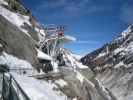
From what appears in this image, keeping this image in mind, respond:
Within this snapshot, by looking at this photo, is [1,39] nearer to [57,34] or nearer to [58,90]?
[58,90]

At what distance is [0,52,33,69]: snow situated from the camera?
26.0 meters

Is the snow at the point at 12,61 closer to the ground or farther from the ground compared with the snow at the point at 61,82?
farther from the ground

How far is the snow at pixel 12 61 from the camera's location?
2605 centimetres

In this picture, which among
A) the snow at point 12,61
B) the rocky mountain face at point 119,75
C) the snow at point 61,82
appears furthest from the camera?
the rocky mountain face at point 119,75

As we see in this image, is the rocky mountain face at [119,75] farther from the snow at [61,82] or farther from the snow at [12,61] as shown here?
the snow at [12,61]

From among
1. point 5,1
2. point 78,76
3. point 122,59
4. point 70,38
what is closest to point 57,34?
point 70,38

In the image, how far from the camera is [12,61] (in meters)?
27.6

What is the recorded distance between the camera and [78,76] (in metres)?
38.4

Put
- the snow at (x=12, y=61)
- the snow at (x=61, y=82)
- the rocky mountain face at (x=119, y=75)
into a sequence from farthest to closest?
the rocky mountain face at (x=119, y=75)
the snow at (x=61, y=82)
the snow at (x=12, y=61)

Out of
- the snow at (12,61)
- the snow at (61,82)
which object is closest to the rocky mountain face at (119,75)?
the snow at (61,82)

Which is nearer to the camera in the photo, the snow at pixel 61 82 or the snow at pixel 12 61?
the snow at pixel 12 61

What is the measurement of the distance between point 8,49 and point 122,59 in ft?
442

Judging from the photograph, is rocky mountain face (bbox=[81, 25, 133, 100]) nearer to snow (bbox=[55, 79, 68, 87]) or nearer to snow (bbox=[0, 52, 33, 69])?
snow (bbox=[55, 79, 68, 87])

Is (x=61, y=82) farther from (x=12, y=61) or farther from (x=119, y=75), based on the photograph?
(x=119, y=75)
